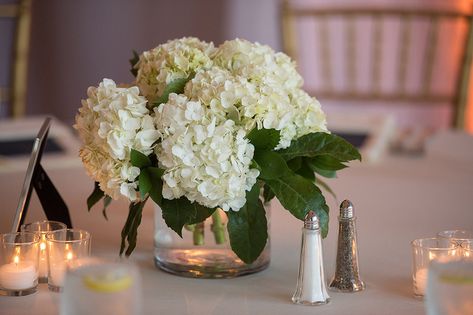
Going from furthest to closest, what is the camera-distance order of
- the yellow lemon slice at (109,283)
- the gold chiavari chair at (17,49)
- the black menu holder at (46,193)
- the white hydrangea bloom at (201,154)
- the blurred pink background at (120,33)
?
the blurred pink background at (120,33), the gold chiavari chair at (17,49), the black menu holder at (46,193), the white hydrangea bloom at (201,154), the yellow lemon slice at (109,283)

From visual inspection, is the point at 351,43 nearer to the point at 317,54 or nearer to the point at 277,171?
the point at 317,54

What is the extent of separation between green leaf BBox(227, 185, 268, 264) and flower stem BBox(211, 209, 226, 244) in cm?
9

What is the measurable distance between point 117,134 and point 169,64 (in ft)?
0.51

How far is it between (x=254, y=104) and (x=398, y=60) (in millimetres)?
2582

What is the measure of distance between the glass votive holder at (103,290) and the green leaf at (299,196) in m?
0.31

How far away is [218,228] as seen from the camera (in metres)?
1.24

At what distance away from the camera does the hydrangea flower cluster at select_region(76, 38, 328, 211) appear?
1078 millimetres

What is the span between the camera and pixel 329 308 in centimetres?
107

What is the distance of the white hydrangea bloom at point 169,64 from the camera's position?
46.8 inches

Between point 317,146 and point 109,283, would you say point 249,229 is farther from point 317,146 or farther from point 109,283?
point 109,283

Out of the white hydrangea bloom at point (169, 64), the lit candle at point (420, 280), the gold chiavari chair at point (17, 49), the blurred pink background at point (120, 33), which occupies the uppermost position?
the blurred pink background at point (120, 33)

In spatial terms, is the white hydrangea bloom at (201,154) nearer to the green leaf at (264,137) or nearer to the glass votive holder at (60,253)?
the green leaf at (264,137)

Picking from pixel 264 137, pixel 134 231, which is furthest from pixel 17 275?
pixel 264 137

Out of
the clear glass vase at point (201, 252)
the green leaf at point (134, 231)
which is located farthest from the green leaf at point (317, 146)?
the green leaf at point (134, 231)
